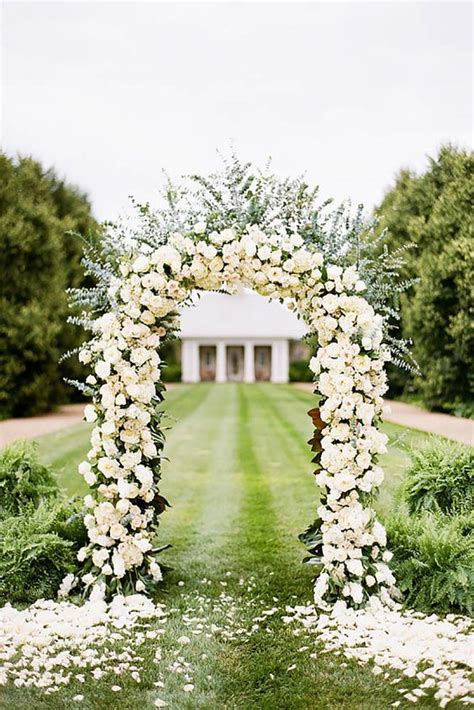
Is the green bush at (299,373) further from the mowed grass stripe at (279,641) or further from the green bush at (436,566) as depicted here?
the green bush at (436,566)

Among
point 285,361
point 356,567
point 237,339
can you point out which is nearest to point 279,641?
point 356,567

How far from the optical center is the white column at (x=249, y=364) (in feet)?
104

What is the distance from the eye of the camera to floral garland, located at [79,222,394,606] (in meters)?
5.09

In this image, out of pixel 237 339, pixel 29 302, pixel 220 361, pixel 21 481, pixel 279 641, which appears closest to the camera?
pixel 279 641

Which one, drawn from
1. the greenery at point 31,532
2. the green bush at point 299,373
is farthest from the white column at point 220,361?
the greenery at point 31,532

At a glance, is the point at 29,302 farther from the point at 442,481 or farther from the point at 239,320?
the point at 239,320

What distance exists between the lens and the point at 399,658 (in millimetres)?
4277

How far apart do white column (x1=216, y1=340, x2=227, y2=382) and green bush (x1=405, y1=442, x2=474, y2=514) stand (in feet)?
83.5

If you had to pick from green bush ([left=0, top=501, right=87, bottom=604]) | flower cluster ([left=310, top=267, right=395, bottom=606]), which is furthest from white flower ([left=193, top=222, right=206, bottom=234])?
green bush ([left=0, top=501, right=87, bottom=604])

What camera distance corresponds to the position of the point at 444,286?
54.7 ft

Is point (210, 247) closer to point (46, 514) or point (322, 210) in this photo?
point (322, 210)

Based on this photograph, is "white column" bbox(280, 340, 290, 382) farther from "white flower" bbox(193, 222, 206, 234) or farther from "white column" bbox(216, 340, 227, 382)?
"white flower" bbox(193, 222, 206, 234)

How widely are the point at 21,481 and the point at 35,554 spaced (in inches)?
35.0

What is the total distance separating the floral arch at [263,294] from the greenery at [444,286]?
10.4 meters
